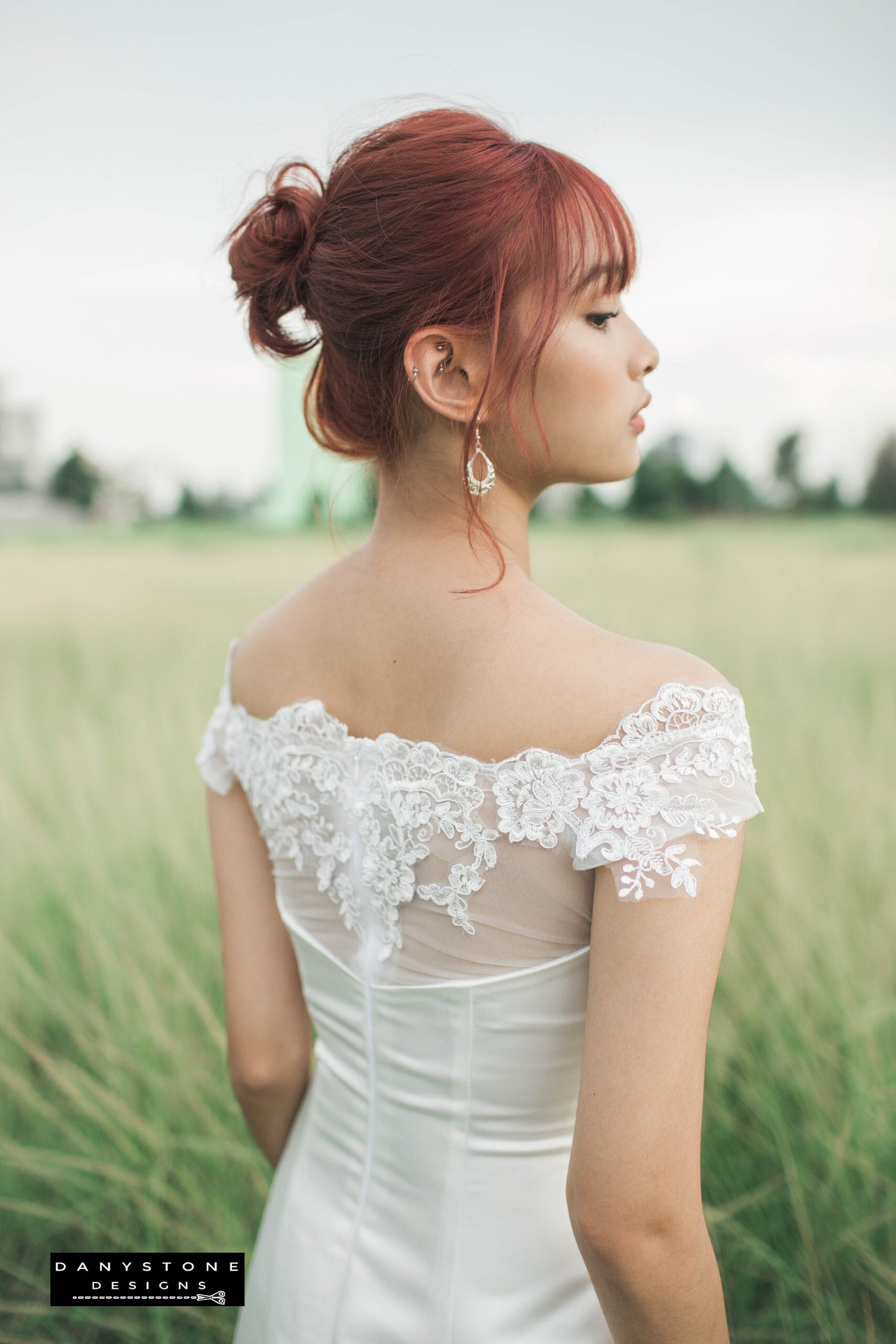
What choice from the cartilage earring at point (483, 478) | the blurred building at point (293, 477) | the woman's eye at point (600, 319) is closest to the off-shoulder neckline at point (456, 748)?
the cartilage earring at point (483, 478)

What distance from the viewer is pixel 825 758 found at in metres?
2.14

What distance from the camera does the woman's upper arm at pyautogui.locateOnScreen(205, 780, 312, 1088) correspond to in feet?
3.64

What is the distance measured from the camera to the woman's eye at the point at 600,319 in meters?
0.80

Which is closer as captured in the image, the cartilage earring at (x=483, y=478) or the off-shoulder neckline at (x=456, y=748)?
the off-shoulder neckline at (x=456, y=748)

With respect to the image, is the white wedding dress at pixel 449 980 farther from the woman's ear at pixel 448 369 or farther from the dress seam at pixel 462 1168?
the woman's ear at pixel 448 369

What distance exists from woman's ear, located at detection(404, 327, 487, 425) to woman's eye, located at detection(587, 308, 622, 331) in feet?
0.35

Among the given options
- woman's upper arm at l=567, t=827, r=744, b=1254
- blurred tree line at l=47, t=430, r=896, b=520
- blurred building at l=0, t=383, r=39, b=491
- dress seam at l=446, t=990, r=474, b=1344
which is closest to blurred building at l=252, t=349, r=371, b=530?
blurred tree line at l=47, t=430, r=896, b=520

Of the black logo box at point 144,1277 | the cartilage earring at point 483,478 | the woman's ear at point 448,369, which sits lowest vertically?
the black logo box at point 144,1277

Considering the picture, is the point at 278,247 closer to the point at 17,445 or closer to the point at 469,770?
the point at 469,770

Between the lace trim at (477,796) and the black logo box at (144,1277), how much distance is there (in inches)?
43.1

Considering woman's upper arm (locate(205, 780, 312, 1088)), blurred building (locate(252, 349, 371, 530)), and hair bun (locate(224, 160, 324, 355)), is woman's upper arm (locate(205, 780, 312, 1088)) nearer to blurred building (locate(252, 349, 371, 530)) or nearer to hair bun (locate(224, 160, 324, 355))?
hair bun (locate(224, 160, 324, 355))

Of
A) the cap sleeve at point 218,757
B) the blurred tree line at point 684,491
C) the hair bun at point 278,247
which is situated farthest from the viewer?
the blurred tree line at point 684,491

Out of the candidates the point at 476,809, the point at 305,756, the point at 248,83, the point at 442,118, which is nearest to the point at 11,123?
the point at 248,83

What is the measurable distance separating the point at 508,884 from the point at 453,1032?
0.19 meters
